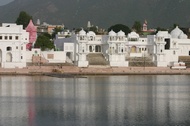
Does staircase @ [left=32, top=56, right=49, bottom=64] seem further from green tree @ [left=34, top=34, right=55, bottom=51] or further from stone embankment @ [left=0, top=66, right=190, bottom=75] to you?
green tree @ [left=34, top=34, right=55, bottom=51]

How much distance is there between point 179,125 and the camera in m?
26.6

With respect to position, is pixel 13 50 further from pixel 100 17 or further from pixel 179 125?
pixel 100 17

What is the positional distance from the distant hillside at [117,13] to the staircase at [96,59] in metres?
69.8

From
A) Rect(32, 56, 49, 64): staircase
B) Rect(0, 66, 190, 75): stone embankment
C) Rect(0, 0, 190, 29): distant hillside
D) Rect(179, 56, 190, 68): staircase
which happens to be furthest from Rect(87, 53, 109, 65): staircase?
Rect(0, 0, 190, 29): distant hillside

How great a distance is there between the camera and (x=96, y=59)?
64.4 metres

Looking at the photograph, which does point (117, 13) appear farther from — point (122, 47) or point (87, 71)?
point (87, 71)

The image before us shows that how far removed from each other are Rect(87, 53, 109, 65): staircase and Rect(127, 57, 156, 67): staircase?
8.59ft

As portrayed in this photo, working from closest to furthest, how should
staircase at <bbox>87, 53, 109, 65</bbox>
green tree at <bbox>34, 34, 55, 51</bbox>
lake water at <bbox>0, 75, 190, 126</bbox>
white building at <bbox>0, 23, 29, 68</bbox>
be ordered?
1. lake water at <bbox>0, 75, 190, 126</bbox>
2. white building at <bbox>0, 23, 29, 68</bbox>
3. staircase at <bbox>87, 53, 109, 65</bbox>
4. green tree at <bbox>34, 34, 55, 51</bbox>

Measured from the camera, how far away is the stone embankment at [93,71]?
56.7m

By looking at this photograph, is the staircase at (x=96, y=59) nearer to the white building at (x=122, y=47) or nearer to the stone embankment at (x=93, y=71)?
the white building at (x=122, y=47)

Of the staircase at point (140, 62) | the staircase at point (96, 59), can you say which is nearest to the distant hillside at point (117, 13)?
the staircase at point (140, 62)

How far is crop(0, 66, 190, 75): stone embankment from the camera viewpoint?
5668 cm

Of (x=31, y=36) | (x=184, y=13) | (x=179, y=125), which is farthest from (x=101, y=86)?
(x=184, y=13)

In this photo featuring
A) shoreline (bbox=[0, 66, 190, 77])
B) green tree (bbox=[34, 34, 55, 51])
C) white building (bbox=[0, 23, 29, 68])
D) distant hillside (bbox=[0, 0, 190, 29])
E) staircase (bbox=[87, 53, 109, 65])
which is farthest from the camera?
distant hillside (bbox=[0, 0, 190, 29])
